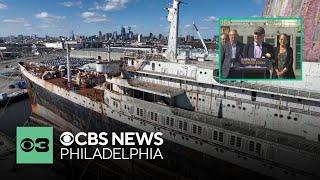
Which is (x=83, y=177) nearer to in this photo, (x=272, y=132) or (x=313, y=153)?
(x=272, y=132)

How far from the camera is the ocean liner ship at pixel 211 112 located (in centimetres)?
1573

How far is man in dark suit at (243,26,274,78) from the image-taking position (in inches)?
661

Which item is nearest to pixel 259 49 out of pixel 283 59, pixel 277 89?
pixel 283 59

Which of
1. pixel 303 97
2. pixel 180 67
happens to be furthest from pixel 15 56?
pixel 303 97

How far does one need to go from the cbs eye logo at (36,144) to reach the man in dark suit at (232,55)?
564 inches

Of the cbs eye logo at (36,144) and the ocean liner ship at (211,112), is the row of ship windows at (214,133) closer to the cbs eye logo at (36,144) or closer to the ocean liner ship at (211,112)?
the ocean liner ship at (211,112)

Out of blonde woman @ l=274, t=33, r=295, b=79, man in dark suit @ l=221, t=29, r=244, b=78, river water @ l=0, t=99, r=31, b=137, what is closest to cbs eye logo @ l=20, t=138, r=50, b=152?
river water @ l=0, t=99, r=31, b=137

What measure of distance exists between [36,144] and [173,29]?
1420 cm

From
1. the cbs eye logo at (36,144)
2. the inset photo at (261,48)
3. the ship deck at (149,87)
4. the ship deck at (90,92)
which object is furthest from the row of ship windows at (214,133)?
the cbs eye logo at (36,144)

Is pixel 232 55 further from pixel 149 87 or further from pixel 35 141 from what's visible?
pixel 35 141

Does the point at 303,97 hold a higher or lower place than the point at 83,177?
higher

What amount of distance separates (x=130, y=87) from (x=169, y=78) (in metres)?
3.27

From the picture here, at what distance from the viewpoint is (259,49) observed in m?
17.0

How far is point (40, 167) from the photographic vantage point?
25.7 metres
